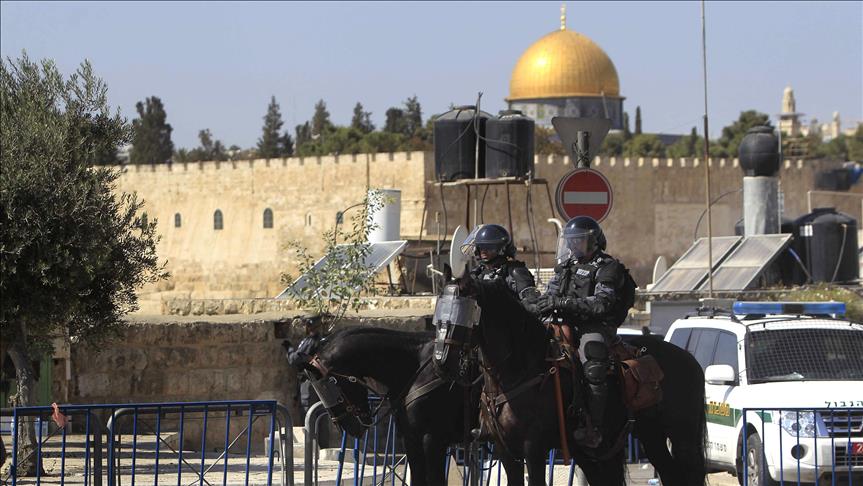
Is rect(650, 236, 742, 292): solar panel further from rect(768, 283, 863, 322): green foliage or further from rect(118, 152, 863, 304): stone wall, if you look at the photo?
rect(118, 152, 863, 304): stone wall

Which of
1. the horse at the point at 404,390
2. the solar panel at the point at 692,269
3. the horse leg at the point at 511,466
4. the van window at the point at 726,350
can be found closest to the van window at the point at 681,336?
the van window at the point at 726,350

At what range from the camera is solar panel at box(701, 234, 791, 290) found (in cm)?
2425

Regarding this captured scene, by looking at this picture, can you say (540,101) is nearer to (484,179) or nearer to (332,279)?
(484,179)

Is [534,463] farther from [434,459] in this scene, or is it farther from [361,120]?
[361,120]

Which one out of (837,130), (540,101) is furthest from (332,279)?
(837,130)

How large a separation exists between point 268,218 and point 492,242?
157 ft

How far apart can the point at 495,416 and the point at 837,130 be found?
14362cm

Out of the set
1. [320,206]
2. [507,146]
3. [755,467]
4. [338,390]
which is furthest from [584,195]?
[320,206]

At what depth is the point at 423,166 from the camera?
50.7 metres

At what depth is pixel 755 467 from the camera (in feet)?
33.6

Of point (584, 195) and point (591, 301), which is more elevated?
point (584, 195)

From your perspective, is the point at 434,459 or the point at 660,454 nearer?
the point at 434,459

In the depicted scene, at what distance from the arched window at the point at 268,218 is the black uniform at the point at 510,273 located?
4751cm

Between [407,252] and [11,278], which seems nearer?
[11,278]
